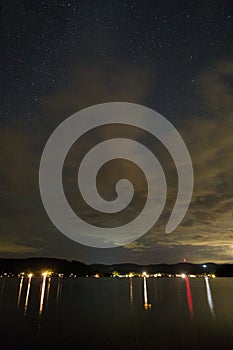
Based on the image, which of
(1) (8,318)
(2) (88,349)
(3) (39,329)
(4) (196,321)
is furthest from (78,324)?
(4) (196,321)

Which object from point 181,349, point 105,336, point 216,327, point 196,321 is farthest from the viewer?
point 196,321

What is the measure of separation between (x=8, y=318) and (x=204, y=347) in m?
24.6

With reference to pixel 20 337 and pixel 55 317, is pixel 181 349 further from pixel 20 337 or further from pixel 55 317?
pixel 55 317

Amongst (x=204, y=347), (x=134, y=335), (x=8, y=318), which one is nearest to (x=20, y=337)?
(x=134, y=335)

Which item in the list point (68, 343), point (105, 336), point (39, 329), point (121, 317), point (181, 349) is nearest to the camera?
point (181, 349)

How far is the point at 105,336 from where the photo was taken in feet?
88.0

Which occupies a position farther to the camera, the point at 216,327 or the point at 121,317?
the point at 121,317

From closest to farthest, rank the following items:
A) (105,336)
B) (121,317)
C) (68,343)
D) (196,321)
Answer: (68,343)
(105,336)
(196,321)
(121,317)

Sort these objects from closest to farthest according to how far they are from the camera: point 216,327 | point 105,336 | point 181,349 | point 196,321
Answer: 1. point 181,349
2. point 105,336
3. point 216,327
4. point 196,321

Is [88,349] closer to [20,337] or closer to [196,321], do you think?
[20,337]

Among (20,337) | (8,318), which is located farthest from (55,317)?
(20,337)

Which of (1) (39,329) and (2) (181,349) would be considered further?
(1) (39,329)

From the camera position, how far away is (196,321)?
3572 cm

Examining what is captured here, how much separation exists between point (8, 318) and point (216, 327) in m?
24.2
